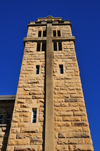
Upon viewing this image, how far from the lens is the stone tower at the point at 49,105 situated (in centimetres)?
776

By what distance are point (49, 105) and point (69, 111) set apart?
4.05 ft

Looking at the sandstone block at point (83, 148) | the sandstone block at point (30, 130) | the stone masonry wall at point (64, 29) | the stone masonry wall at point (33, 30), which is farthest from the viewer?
the stone masonry wall at point (33, 30)

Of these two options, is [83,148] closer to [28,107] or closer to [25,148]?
[25,148]

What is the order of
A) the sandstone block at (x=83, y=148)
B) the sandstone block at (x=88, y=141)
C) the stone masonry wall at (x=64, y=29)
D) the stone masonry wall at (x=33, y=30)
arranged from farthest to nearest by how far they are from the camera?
the stone masonry wall at (x=33, y=30)
the stone masonry wall at (x=64, y=29)
the sandstone block at (x=88, y=141)
the sandstone block at (x=83, y=148)

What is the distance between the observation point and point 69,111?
8.98 metres

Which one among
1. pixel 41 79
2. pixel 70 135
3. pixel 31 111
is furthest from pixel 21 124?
pixel 41 79

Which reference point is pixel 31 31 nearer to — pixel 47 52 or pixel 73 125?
pixel 47 52

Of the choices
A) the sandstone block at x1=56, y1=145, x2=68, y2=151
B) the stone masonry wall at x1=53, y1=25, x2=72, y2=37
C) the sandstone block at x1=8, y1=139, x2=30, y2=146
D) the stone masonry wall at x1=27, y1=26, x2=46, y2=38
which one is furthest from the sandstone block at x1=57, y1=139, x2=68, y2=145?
the stone masonry wall at x1=27, y1=26, x2=46, y2=38

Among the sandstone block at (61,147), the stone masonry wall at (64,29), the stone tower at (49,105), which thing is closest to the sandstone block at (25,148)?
the stone tower at (49,105)

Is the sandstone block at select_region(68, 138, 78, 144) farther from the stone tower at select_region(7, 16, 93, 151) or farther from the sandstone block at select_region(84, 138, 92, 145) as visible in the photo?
the sandstone block at select_region(84, 138, 92, 145)

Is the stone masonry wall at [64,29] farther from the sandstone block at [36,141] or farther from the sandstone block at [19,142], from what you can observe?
the sandstone block at [19,142]

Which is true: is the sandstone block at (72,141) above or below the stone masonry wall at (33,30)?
below

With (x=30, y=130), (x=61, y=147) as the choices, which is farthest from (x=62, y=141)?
(x=30, y=130)

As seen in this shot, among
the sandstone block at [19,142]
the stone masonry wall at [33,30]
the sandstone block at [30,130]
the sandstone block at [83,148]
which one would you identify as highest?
the stone masonry wall at [33,30]
